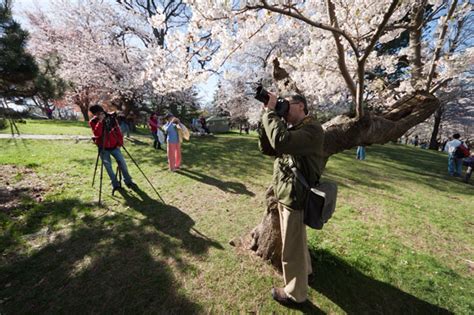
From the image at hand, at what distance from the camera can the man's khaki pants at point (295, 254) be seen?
2133 mm

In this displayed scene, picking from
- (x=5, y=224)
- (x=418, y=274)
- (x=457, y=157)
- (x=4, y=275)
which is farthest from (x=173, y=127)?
(x=457, y=157)

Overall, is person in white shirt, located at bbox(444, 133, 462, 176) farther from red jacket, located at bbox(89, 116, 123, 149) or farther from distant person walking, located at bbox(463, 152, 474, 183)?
red jacket, located at bbox(89, 116, 123, 149)

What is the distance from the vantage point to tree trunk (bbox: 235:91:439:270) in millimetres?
2555

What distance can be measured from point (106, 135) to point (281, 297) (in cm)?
471

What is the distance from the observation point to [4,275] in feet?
8.38

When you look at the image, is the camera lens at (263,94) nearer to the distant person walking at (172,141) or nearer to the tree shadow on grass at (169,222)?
the tree shadow on grass at (169,222)

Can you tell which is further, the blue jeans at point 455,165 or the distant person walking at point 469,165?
the blue jeans at point 455,165

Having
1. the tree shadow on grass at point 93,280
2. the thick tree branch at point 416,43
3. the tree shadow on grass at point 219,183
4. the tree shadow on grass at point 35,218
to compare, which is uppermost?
the thick tree branch at point 416,43

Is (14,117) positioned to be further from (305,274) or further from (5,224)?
(305,274)

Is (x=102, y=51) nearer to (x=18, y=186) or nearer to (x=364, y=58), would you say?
(x=18, y=186)

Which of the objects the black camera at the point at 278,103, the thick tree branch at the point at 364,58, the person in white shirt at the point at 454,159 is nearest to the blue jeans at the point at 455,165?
the person in white shirt at the point at 454,159

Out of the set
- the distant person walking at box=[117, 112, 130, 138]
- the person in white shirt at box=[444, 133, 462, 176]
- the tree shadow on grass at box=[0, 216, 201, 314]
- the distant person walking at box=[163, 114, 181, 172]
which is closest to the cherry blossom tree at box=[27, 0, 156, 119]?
the distant person walking at box=[117, 112, 130, 138]

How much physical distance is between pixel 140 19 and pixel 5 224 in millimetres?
18616

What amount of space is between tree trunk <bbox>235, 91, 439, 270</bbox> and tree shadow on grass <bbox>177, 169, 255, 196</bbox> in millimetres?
2681
